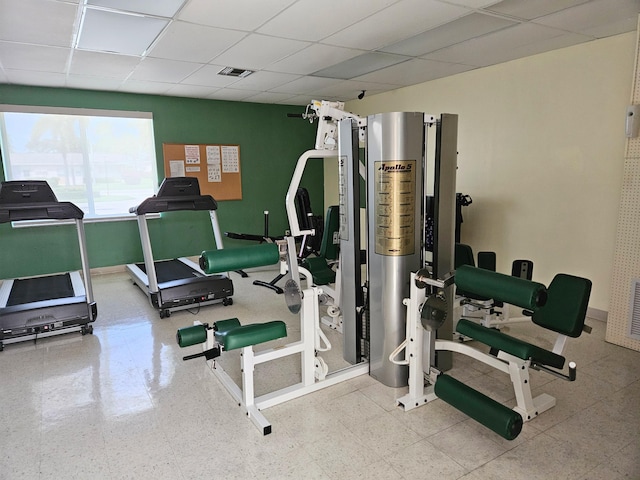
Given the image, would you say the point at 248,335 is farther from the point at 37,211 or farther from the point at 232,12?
the point at 37,211

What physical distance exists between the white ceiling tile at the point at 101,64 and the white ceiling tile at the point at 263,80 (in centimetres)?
124

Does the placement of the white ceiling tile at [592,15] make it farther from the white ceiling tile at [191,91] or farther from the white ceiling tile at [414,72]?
the white ceiling tile at [191,91]

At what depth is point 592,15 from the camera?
2.93 metres

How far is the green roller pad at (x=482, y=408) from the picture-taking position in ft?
6.33

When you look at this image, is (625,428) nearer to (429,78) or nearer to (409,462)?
(409,462)

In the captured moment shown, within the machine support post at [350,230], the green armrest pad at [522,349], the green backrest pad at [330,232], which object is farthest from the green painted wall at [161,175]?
the green armrest pad at [522,349]

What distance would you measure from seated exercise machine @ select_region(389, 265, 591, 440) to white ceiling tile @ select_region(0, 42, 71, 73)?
3.59m

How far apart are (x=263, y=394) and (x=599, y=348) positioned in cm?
260

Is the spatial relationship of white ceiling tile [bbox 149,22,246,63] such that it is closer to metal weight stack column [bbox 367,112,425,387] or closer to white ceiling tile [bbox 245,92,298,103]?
metal weight stack column [bbox 367,112,425,387]

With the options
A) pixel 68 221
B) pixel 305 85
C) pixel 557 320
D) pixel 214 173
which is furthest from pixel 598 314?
pixel 68 221

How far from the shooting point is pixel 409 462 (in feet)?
6.54

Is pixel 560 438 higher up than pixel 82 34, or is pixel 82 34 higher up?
pixel 82 34

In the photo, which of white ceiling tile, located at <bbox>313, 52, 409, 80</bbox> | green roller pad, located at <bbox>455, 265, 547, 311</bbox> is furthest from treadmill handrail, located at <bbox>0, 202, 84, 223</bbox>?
green roller pad, located at <bbox>455, 265, 547, 311</bbox>

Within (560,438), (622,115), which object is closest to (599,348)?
(560,438)
